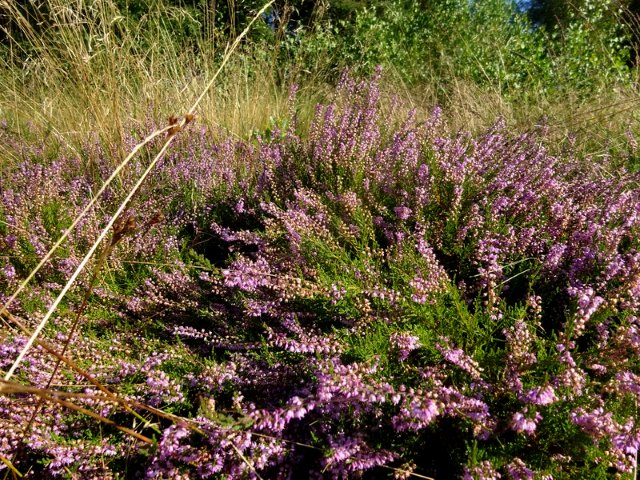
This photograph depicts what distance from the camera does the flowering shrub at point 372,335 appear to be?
1363mm

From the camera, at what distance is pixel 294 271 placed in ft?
6.55

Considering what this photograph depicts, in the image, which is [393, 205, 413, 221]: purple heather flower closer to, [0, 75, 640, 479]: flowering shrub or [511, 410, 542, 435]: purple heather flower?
[0, 75, 640, 479]: flowering shrub

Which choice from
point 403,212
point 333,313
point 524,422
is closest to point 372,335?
point 333,313

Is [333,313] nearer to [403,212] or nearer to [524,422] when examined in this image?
[403,212]

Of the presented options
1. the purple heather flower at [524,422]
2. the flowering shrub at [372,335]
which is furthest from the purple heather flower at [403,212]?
the purple heather flower at [524,422]

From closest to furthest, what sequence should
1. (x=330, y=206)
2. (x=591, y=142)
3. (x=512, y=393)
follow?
(x=512, y=393)
(x=330, y=206)
(x=591, y=142)

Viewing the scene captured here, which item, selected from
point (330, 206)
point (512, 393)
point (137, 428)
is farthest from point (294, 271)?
point (512, 393)

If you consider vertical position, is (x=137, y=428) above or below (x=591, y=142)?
below

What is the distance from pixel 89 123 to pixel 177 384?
3.07 m

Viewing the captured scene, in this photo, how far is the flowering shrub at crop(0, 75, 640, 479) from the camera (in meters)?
1.36

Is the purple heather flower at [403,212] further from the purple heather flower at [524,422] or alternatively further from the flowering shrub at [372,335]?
the purple heather flower at [524,422]

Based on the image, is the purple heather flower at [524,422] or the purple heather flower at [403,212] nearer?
the purple heather flower at [524,422]

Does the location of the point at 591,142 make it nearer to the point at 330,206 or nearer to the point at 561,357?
the point at 330,206

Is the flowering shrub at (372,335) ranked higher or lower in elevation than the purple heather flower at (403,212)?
lower
